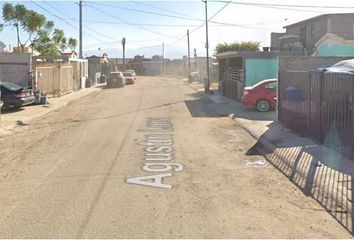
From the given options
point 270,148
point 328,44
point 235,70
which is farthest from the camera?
point 235,70

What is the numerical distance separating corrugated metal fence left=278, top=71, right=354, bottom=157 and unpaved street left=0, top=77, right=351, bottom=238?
5.56ft

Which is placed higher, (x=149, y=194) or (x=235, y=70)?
(x=235, y=70)

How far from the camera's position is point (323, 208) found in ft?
23.8

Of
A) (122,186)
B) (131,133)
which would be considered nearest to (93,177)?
(122,186)

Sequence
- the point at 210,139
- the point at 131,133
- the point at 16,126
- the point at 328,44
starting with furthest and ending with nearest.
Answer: the point at 328,44
the point at 16,126
the point at 131,133
the point at 210,139

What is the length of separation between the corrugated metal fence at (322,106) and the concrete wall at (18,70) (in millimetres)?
17262

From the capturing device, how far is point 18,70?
2900 centimetres

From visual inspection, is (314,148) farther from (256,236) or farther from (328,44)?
(328,44)

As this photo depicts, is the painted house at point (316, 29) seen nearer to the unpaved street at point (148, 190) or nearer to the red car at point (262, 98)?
the red car at point (262, 98)

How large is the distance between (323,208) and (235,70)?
78.5 feet

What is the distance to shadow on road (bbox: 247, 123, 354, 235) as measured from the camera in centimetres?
739

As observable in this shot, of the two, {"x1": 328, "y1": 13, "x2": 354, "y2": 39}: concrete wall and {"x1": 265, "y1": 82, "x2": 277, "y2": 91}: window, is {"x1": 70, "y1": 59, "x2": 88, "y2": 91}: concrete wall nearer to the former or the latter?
{"x1": 328, "y1": 13, "x2": 354, "y2": 39}: concrete wall

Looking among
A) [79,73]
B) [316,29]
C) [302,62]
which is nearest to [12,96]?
[302,62]

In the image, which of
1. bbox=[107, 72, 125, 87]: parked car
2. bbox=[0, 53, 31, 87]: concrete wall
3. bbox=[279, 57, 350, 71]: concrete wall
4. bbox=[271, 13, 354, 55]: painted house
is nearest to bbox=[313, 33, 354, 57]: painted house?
bbox=[279, 57, 350, 71]: concrete wall
